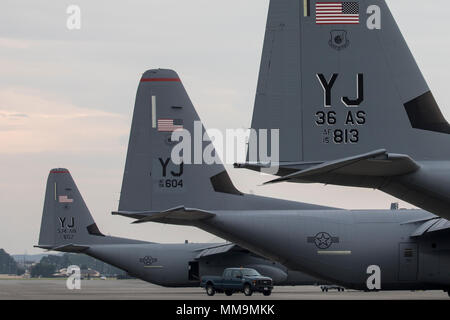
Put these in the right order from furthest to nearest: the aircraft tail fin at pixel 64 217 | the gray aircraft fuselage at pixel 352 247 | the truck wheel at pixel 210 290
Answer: the aircraft tail fin at pixel 64 217
the truck wheel at pixel 210 290
the gray aircraft fuselage at pixel 352 247

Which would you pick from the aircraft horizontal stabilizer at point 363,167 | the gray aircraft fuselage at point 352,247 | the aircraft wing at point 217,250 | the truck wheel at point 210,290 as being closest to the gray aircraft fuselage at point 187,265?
the aircraft wing at point 217,250

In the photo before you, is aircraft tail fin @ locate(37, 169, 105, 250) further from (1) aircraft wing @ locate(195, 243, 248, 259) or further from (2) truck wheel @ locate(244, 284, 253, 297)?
(2) truck wheel @ locate(244, 284, 253, 297)

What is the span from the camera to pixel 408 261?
2758 centimetres

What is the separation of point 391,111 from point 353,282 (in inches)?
446

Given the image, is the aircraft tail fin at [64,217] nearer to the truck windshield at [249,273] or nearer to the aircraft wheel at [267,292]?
the truck windshield at [249,273]

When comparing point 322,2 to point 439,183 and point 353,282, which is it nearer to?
point 439,183

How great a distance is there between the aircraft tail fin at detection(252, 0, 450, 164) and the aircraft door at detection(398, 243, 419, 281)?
11.5 metres

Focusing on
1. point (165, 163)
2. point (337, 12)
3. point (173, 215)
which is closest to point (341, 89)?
point (337, 12)

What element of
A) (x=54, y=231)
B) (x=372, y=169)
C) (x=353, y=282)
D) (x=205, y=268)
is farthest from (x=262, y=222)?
(x=54, y=231)

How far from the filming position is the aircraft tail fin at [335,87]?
16.8 m

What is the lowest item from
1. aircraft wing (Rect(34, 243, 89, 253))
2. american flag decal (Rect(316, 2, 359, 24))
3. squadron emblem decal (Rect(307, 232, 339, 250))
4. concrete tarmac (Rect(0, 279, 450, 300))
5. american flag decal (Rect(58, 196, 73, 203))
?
concrete tarmac (Rect(0, 279, 450, 300))

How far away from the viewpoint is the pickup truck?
4172cm

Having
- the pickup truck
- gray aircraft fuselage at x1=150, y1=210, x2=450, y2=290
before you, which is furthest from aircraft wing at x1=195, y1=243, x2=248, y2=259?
gray aircraft fuselage at x1=150, y1=210, x2=450, y2=290

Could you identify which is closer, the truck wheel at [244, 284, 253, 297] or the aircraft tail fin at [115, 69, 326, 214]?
the aircraft tail fin at [115, 69, 326, 214]
